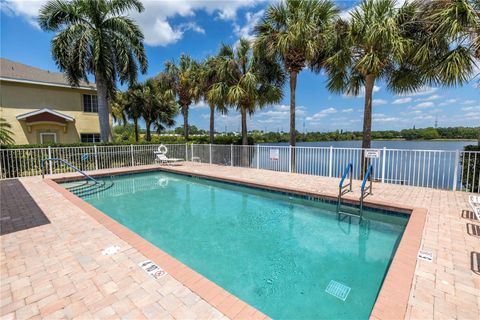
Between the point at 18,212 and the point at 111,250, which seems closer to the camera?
the point at 111,250

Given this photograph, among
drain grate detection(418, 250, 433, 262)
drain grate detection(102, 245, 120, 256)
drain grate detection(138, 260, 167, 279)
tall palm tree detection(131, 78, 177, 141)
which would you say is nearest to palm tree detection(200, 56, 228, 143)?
tall palm tree detection(131, 78, 177, 141)

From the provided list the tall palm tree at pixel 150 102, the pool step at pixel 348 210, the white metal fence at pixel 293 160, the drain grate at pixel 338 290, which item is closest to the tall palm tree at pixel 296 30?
the white metal fence at pixel 293 160

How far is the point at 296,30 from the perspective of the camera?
8.87m

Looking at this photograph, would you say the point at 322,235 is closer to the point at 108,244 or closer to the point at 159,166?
the point at 108,244

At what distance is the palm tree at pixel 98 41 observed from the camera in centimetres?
1166

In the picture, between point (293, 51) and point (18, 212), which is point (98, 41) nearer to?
point (293, 51)

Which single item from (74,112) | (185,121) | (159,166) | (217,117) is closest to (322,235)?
(159,166)

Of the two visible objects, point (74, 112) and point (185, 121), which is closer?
point (74, 112)

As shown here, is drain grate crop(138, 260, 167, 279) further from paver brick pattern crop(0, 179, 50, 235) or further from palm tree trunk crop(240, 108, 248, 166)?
palm tree trunk crop(240, 108, 248, 166)

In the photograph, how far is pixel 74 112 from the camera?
53.2ft

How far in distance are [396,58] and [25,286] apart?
1019 centimetres

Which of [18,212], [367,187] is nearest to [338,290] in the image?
[367,187]

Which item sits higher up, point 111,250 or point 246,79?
point 246,79

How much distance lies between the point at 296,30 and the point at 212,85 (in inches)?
232
